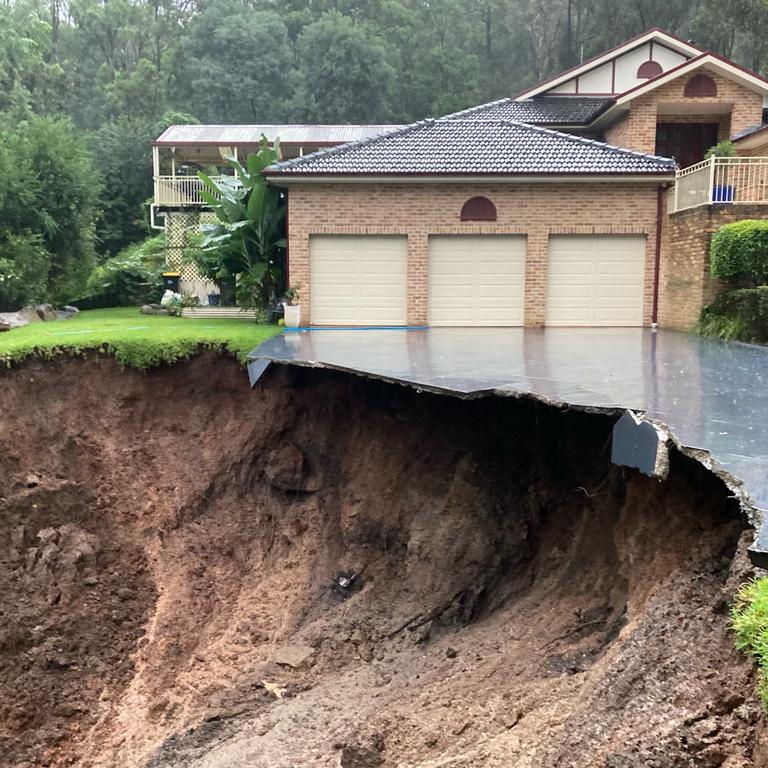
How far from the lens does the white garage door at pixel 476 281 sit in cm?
1661

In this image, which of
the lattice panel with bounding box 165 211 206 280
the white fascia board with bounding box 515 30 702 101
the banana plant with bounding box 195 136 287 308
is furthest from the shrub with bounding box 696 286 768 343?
the lattice panel with bounding box 165 211 206 280

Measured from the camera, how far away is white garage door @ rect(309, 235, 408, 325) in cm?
1645

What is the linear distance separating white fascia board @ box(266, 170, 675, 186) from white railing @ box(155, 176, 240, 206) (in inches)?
355

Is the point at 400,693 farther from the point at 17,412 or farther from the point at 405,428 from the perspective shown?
the point at 17,412

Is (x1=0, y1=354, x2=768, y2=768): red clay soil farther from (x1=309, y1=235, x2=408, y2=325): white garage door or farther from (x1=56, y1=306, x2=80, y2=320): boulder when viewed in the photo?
(x1=56, y1=306, x2=80, y2=320): boulder

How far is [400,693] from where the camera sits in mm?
6578

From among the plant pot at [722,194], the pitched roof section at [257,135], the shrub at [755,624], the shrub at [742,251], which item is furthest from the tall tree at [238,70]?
the shrub at [755,624]

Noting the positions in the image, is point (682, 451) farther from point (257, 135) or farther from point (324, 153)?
point (257, 135)

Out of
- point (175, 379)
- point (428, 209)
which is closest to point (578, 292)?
point (428, 209)

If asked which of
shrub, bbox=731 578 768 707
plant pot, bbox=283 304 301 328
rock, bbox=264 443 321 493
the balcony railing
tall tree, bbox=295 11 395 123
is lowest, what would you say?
rock, bbox=264 443 321 493

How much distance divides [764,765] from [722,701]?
16.0 inches

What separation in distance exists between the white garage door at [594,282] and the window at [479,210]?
145 cm

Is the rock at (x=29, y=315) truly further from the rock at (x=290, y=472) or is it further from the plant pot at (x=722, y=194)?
the plant pot at (x=722, y=194)

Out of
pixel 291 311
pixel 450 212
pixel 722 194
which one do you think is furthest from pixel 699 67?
pixel 291 311
